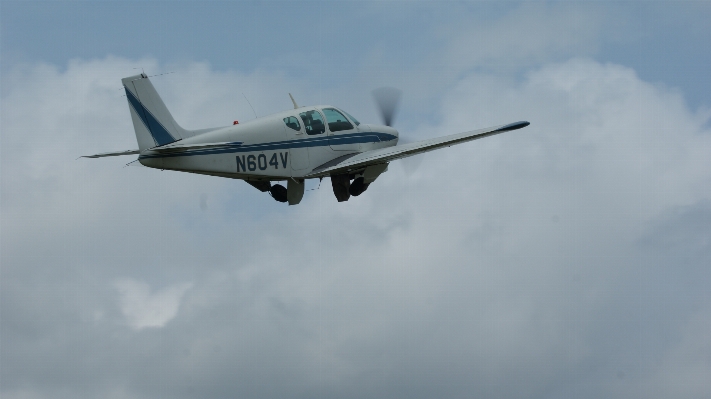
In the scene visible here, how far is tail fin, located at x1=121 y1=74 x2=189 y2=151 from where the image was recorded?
1476 inches

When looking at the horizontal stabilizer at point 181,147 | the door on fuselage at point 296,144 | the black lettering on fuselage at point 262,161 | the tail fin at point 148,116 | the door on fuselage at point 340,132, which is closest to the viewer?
the horizontal stabilizer at point 181,147

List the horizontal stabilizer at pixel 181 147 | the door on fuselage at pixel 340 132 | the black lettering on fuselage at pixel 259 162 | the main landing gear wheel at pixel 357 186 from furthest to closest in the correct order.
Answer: the main landing gear wheel at pixel 357 186 → the door on fuselage at pixel 340 132 → the black lettering on fuselage at pixel 259 162 → the horizontal stabilizer at pixel 181 147

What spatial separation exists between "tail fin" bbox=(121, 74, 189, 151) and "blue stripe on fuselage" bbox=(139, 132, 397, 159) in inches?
23.7

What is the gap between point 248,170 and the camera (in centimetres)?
3819

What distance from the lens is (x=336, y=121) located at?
4050 centimetres

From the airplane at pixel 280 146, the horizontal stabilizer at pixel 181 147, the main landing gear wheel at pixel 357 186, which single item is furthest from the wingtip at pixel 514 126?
the horizontal stabilizer at pixel 181 147

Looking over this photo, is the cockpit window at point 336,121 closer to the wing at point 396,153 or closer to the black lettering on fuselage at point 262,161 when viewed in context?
the wing at point 396,153

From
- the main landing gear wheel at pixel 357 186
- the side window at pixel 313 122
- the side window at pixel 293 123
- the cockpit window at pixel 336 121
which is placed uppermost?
the cockpit window at pixel 336 121

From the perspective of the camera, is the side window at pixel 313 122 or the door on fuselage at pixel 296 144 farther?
the side window at pixel 313 122

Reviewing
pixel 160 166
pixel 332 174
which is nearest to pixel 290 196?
pixel 332 174

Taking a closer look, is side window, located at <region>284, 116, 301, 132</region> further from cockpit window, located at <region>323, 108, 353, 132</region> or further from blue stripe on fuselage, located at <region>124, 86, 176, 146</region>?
blue stripe on fuselage, located at <region>124, 86, 176, 146</region>

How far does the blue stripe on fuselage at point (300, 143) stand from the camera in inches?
1467

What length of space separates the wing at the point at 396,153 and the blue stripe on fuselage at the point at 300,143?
0.59 metres

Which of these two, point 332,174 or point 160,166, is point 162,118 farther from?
point 332,174
